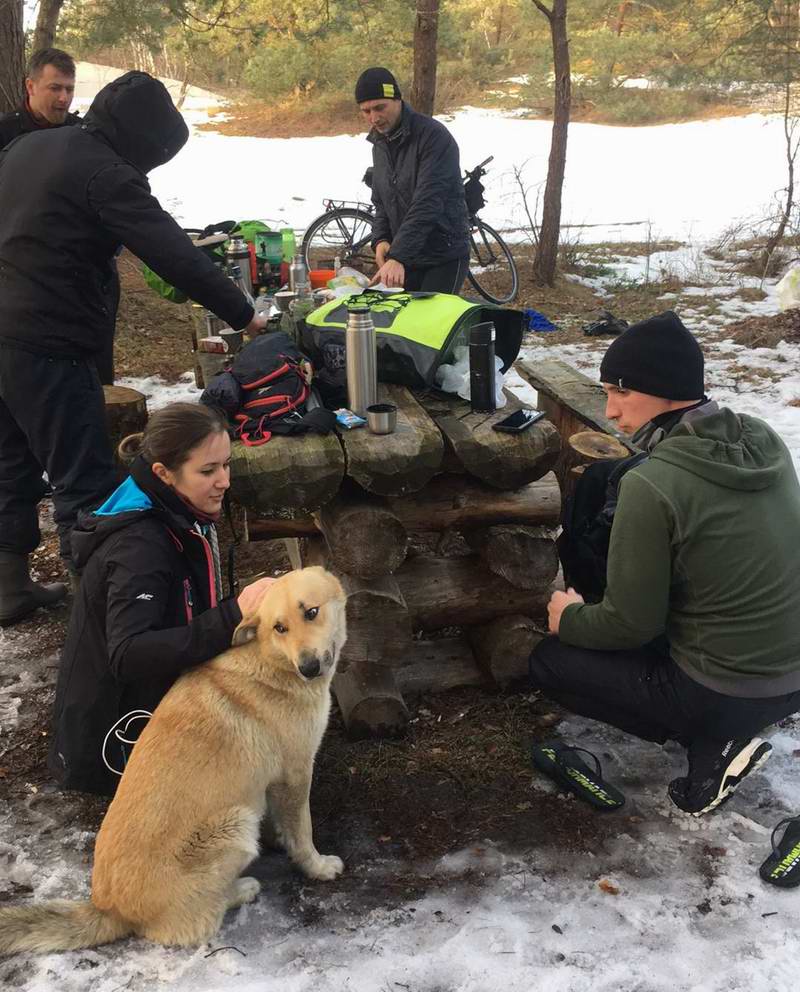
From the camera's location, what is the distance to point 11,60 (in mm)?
7762

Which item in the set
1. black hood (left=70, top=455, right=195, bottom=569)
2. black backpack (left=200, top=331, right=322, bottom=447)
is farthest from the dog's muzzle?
black backpack (left=200, top=331, right=322, bottom=447)

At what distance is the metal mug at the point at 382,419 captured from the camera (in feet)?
10.8

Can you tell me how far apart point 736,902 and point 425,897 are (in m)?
0.99

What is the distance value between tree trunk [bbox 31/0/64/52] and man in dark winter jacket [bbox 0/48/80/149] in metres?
4.95

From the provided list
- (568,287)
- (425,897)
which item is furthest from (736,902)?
(568,287)

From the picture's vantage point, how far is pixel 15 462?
13.7 feet

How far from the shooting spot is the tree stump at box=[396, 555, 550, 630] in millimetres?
3707

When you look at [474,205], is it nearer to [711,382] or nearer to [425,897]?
[711,382]

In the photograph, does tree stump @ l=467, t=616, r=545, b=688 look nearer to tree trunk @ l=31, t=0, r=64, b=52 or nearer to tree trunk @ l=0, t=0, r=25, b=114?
tree trunk @ l=0, t=0, r=25, b=114

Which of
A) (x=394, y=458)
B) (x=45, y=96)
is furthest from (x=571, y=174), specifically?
(x=394, y=458)

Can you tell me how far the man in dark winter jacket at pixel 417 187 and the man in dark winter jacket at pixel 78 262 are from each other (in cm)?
178

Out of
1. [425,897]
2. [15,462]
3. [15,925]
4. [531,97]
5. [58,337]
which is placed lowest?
[425,897]

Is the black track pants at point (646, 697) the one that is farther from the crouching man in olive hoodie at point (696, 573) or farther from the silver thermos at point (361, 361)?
the silver thermos at point (361, 361)

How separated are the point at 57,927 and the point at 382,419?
2.06m
